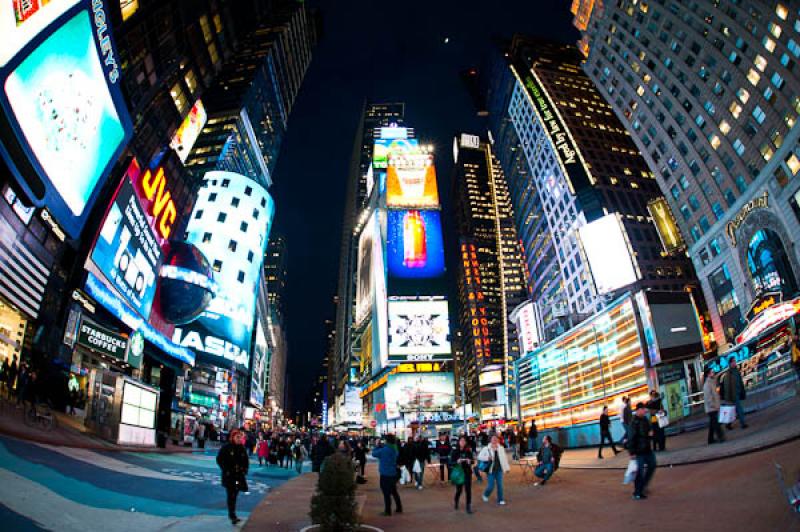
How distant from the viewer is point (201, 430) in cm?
3375

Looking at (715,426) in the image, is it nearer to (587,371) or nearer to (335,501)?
(335,501)

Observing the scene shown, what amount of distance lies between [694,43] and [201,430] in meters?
68.7

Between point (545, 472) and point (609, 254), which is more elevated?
point (609, 254)

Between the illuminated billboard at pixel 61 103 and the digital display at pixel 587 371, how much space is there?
2788 centimetres

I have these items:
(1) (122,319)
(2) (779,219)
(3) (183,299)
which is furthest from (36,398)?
(2) (779,219)

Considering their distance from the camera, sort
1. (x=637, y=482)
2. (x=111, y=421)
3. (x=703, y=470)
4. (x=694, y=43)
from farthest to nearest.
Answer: (x=694, y=43)
(x=111, y=421)
(x=703, y=470)
(x=637, y=482)

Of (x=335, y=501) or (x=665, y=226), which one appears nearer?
(x=335, y=501)

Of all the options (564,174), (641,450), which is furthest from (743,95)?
(641,450)

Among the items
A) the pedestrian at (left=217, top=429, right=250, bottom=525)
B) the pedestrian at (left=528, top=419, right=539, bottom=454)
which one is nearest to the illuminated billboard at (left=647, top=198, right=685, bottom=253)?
the pedestrian at (left=528, top=419, right=539, bottom=454)

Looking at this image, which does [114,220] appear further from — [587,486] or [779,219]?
[779,219]

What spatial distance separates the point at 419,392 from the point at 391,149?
59.5 meters

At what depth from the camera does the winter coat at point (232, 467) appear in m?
8.70

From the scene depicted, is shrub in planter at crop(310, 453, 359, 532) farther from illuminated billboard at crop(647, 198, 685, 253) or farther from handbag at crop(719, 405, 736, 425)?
illuminated billboard at crop(647, 198, 685, 253)

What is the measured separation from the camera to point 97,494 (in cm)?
916
